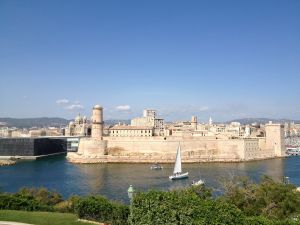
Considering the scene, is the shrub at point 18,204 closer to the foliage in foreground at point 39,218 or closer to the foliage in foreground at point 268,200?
the foliage in foreground at point 39,218

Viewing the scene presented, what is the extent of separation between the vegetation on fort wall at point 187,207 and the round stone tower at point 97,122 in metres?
43.2

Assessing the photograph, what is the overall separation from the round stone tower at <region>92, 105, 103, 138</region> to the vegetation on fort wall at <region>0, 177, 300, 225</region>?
43235 mm

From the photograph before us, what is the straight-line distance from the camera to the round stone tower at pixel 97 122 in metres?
60.4

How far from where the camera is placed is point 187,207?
11.2 m

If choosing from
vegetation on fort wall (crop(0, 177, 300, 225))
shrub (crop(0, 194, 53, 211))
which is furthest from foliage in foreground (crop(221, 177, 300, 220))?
shrub (crop(0, 194, 53, 211))

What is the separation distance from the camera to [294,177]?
42.0 meters

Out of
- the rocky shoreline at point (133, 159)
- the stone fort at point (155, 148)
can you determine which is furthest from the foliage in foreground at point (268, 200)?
the stone fort at point (155, 148)

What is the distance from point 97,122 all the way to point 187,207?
50411 millimetres

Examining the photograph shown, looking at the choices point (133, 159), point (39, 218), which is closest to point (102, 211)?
point (39, 218)

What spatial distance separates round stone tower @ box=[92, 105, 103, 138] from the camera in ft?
198

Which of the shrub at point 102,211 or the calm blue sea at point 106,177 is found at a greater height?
the shrub at point 102,211

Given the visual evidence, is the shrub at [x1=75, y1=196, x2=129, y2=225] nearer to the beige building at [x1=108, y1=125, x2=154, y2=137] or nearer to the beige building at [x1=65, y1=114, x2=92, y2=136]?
the beige building at [x1=108, y1=125, x2=154, y2=137]

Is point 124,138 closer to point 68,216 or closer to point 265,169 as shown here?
point 265,169

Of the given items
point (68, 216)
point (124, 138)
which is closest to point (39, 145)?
point (124, 138)
